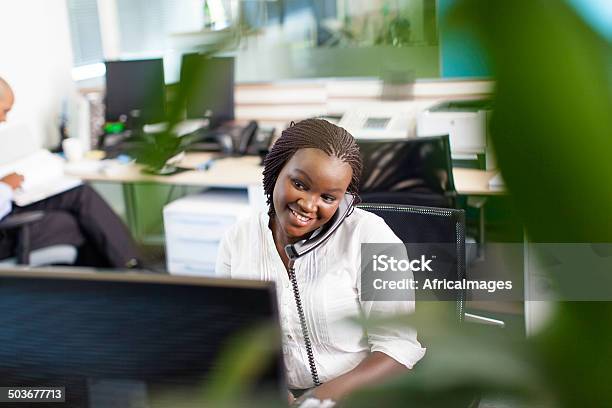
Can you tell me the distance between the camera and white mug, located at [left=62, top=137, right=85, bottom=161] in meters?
3.05

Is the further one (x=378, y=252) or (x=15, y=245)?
(x=15, y=245)

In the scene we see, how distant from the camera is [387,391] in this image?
0.25 m

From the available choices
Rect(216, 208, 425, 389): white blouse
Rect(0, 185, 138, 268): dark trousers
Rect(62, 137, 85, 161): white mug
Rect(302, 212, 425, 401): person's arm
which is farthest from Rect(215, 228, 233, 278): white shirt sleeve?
Rect(62, 137, 85, 161): white mug

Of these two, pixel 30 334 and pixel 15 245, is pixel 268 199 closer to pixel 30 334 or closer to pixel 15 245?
pixel 30 334

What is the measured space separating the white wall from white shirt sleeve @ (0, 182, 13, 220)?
0.49 m

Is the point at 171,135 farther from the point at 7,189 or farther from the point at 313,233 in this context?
the point at 7,189

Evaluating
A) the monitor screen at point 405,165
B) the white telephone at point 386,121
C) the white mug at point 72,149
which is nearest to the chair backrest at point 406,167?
the monitor screen at point 405,165

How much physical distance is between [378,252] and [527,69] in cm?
82

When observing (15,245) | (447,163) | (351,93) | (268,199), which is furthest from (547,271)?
(351,93)

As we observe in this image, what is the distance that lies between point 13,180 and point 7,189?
0.45ft

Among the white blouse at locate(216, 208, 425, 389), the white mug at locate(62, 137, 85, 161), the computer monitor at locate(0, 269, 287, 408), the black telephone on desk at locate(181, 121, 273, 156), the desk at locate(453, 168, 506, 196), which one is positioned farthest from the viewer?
the white mug at locate(62, 137, 85, 161)

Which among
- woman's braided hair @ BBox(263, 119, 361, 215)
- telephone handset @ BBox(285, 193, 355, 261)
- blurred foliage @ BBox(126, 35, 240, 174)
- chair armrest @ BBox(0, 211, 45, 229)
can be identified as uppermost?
blurred foliage @ BBox(126, 35, 240, 174)

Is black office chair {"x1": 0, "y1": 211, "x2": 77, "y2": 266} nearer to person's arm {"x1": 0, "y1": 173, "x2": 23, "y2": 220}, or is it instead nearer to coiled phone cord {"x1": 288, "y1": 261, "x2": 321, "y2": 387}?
person's arm {"x1": 0, "y1": 173, "x2": 23, "y2": 220}

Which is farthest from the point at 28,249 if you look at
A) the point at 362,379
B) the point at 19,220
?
the point at 362,379
